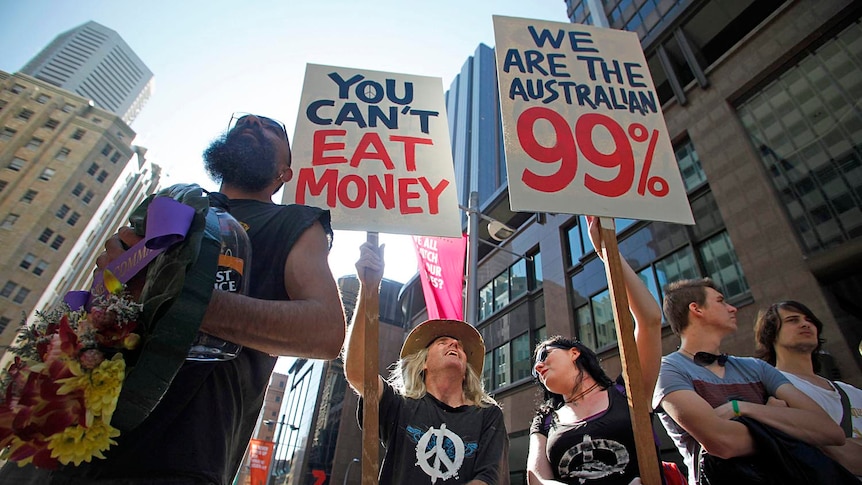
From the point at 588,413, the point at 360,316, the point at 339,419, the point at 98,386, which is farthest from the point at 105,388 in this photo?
the point at 339,419

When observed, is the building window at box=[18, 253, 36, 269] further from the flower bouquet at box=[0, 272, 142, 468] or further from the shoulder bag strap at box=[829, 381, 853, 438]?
the shoulder bag strap at box=[829, 381, 853, 438]

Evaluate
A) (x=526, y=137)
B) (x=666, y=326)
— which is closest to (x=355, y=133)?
(x=526, y=137)

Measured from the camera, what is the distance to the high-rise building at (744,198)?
383 inches

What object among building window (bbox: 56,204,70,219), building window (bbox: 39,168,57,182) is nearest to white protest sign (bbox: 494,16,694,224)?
building window (bbox: 56,204,70,219)

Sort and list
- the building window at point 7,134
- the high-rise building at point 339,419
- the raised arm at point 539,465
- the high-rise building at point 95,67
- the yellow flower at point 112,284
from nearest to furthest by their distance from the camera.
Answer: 1. the yellow flower at point 112,284
2. the raised arm at point 539,465
3. the high-rise building at point 339,419
4. the building window at point 7,134
5. the high-rise building at point 95,67

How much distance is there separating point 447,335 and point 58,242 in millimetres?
73460

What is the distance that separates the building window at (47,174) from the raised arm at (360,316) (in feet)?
248

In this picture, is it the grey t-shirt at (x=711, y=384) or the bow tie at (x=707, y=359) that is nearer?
the grey t-shirt at (x=711, y=384)

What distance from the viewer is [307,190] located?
3.21 metres

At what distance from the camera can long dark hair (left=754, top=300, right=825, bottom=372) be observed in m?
3.18

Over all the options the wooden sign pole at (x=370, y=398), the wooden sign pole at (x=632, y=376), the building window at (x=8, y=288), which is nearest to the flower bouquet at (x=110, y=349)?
the wooden sign pole at (x=370, y=398)

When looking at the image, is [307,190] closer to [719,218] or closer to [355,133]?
[355,133]

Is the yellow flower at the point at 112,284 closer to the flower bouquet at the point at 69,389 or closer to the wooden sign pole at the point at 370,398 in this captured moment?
the flower bouquet at the point at 69,389

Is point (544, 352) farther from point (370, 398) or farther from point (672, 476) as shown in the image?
point (370, 398)
